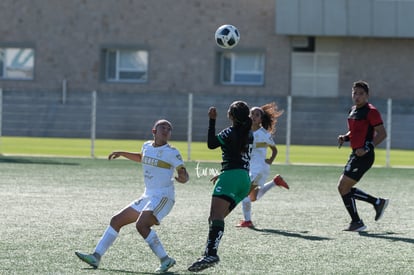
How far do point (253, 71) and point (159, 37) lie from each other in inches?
153

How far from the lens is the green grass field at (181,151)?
92.0 feet

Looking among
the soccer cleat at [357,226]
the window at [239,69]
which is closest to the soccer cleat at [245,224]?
the soccer cleat at [357,226]

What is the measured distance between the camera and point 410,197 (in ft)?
57.2

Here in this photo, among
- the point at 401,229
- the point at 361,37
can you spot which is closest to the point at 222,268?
the point at 401,229

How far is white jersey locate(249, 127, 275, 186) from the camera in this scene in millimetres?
13859

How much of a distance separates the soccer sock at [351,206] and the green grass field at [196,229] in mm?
220

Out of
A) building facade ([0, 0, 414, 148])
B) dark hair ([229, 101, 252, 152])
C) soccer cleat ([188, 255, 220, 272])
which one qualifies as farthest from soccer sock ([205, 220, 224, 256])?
building facade ([0, 0, 414, 148])

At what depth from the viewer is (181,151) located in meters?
30.3

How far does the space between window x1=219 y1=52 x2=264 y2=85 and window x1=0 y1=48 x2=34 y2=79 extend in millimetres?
7521

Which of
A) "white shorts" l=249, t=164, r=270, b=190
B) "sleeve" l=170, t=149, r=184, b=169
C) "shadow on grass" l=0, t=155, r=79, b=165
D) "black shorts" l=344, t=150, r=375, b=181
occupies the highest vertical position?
"sleeve" l=170, t=149, r=184, b=169

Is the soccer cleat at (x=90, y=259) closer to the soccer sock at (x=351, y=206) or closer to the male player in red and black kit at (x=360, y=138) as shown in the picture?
the male player in red and black kit at (x=360, y=138)

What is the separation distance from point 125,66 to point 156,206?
3290cm

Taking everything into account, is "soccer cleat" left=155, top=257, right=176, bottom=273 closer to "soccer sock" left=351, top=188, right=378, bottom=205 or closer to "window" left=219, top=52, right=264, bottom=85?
"soccer sock" left=351, top=188, right=378, bottom=205

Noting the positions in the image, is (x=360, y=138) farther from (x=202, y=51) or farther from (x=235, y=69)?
(x=235, y=69)
